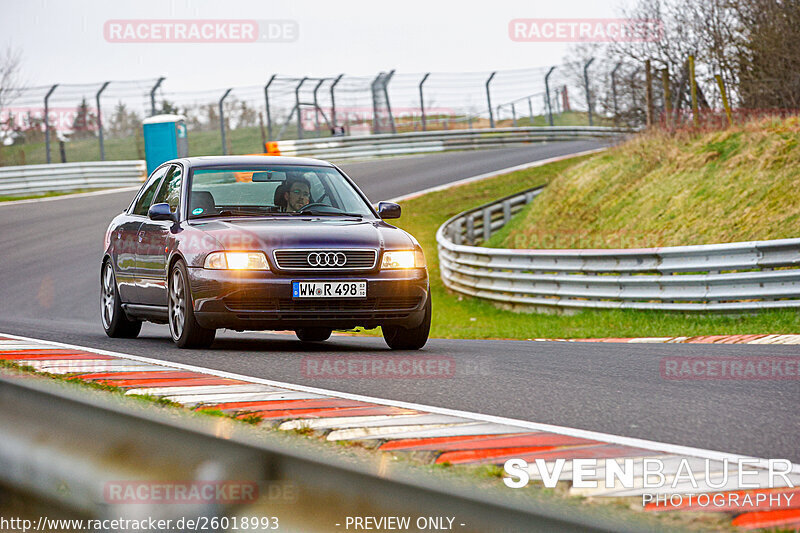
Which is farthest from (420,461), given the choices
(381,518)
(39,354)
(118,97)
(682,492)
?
(118,97)

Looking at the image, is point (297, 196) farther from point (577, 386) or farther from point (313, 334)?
point (577, 386)

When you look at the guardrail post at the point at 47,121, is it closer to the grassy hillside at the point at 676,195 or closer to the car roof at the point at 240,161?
the grassy hillside at the point at 676,195

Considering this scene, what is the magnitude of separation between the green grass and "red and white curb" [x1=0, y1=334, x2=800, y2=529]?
6.50m

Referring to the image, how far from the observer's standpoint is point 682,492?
296cm

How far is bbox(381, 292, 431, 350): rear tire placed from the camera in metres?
8.37

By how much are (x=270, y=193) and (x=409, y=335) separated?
1.71m

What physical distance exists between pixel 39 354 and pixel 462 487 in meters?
5.22

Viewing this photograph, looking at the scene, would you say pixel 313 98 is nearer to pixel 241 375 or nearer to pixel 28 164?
pixel 28 164

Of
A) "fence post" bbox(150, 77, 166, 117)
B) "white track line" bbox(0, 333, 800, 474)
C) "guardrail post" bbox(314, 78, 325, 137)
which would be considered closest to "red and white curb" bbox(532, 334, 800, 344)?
"white track line" bbox(0, 333, 800, 474)

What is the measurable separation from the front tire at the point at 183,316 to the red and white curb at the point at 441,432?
1.45m

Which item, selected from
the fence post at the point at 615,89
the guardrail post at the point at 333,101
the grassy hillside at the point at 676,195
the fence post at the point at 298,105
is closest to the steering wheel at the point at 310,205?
the grassy hillside at the point at 676,195

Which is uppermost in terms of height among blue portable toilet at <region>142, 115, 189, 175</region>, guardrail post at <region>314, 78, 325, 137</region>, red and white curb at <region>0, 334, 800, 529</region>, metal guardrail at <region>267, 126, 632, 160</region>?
guardrail post at <region>314, 78, 325, 137</region>

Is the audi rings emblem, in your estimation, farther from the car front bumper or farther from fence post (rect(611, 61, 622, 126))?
fence post (rect(611, 61, 622, 126))

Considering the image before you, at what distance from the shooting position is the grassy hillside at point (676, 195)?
15594 millimetres
